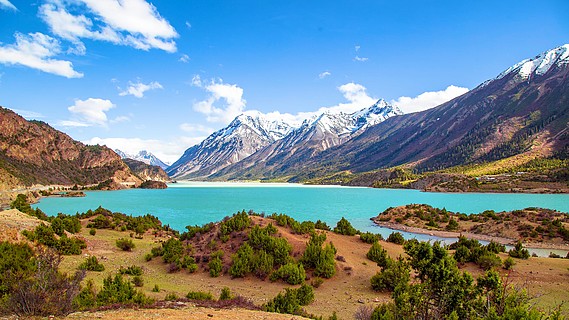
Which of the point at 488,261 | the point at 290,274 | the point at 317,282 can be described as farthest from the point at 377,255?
the point at 290,274

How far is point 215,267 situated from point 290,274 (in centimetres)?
484

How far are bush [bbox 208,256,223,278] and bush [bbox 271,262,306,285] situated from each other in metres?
3.50

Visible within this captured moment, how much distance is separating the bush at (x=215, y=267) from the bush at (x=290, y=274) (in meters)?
3.50

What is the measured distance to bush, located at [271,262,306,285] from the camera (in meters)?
19.0

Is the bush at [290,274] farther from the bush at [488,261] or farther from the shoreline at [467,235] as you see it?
the shoreline at [467,235]

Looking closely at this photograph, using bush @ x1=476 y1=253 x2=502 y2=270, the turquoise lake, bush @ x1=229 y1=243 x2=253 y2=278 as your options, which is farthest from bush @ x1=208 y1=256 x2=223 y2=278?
the turquoise lake

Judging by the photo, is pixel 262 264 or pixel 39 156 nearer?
pixel 262 264

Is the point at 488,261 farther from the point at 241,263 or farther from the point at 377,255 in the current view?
the point at 241,263

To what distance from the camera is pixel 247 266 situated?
20438 mm

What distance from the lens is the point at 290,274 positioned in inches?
758

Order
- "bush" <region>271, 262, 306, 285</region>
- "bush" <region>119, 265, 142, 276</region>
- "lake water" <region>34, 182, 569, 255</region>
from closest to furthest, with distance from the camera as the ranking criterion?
"bush" <region>271, 262, 306, 285</region> → "bush" <region>119, 265, 142, 276</region> → "lake water" <region>34, 182, 569, 255</region>

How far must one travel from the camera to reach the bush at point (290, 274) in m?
19.0

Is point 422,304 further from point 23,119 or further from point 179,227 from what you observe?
point 23,119

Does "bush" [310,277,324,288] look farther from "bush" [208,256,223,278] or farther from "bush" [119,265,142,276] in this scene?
"bush" [119,265,142,276]
